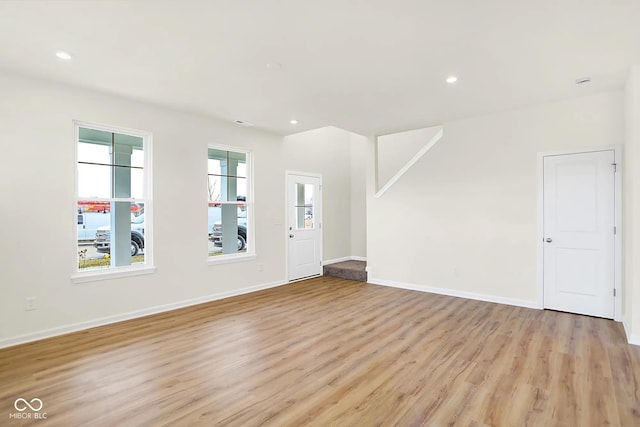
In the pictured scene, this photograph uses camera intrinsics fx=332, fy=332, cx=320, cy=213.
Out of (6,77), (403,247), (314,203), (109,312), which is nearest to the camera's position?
(6,77)

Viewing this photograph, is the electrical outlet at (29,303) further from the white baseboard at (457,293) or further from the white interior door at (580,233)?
the white interior door at (580,233)

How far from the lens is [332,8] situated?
7.51 ft

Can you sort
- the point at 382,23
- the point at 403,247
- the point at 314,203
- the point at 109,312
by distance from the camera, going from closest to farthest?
1. the point at 382,23
2. the point at 109,312
3. the point at 403,247
4. the point at 314,203

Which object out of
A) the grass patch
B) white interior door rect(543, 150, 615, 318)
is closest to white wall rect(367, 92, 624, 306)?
white interior door rect(543, 150, 615, 318)

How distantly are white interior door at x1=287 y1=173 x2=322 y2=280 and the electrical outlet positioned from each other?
3.67 m

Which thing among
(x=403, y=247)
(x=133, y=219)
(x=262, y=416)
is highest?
(x=133, y=219)

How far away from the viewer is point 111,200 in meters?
4.10

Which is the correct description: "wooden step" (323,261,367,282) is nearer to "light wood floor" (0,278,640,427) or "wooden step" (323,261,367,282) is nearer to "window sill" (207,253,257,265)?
"window sill" (207,253,257,265)

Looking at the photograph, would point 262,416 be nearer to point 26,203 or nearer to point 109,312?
point 109,312

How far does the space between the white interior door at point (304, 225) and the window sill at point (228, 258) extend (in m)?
0.90

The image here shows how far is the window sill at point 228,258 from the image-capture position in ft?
16.6

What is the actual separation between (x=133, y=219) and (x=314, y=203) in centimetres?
347

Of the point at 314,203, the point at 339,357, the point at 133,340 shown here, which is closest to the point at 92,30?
the point at 133,340

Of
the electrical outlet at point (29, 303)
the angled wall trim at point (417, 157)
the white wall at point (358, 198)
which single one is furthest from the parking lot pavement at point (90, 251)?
the white wall at point (358, 198)
